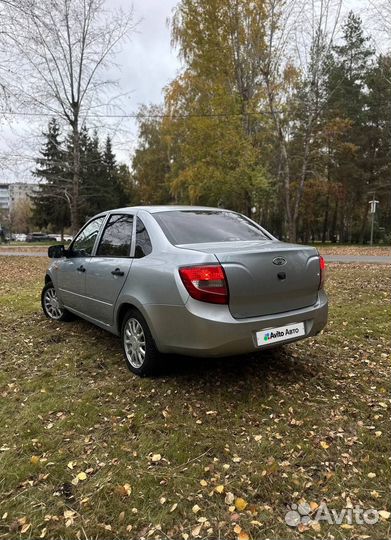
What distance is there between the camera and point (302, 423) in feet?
9.74

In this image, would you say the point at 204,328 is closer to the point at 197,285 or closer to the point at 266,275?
the point at 197,285

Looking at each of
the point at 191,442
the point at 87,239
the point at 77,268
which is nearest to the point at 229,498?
the point at 191,442

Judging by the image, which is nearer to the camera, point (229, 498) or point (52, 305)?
point (229, 498)

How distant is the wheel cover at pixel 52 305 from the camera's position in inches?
226

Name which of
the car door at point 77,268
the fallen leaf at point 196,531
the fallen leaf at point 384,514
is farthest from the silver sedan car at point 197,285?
the fallen leaf at point 384,514

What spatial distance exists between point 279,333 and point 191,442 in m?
1.14

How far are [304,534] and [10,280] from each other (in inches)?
402

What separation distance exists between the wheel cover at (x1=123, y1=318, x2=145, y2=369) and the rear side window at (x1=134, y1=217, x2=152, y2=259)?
2.06 feet

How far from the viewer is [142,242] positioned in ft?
12.4

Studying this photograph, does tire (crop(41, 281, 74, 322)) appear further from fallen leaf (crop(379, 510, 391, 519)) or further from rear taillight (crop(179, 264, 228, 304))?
fallen leaf (crop(379, 510, 391, 519))

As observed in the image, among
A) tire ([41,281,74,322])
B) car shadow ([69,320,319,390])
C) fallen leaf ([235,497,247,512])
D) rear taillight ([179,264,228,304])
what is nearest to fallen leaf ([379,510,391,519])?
fallen leaf ([235,497,247,512])

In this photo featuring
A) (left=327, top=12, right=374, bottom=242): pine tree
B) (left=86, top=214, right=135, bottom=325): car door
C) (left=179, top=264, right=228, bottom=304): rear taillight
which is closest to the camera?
(left=179, top=264, right=228, bottom=304): rear taillight

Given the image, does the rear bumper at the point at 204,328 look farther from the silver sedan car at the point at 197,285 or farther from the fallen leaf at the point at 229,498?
the fallen leaf at the point at 229,498

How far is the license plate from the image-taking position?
3201 millimetres
